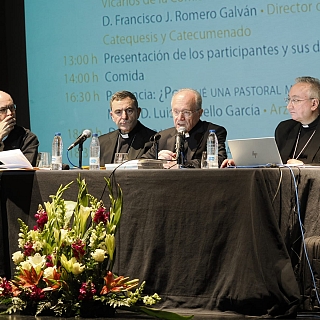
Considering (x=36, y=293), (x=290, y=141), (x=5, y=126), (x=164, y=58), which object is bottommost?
(x=36, y=293)

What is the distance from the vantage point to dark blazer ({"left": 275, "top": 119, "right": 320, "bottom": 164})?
5.66 meters

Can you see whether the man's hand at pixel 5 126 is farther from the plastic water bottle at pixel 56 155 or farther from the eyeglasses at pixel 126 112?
the plastic water bottle at pixel 56 155

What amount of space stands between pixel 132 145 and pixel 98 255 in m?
2.70

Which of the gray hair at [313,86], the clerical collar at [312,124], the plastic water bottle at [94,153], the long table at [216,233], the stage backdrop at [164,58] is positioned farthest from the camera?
the stage backdrop at [164,58]

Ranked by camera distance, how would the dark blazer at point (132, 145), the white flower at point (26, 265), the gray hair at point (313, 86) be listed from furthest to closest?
1. the dark blazer at point (132, 145)
2. the gray hair at point (313, 86)
3. the white flower at point (26, 265)

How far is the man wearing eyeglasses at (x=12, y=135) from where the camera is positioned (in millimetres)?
6094

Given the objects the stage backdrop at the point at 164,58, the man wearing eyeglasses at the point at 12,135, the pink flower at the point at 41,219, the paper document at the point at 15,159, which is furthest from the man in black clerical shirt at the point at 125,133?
the pink flower at the point at 41,219

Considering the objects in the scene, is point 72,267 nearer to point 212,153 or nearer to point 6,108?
point 212,153

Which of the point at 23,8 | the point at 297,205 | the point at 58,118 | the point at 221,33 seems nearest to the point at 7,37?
the point at 23,8

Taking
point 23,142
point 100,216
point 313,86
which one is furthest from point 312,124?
point 100,216

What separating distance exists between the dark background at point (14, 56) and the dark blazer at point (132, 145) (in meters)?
1.24

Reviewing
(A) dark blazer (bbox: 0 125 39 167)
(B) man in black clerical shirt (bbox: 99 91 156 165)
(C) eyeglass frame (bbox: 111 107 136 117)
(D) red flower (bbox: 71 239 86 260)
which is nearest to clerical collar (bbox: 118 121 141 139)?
(B) man in black clerical shirt (bbox: 99 91 156 165)

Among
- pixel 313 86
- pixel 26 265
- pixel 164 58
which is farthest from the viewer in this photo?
pixel 164 58

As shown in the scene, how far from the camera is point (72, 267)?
11.8 feet
